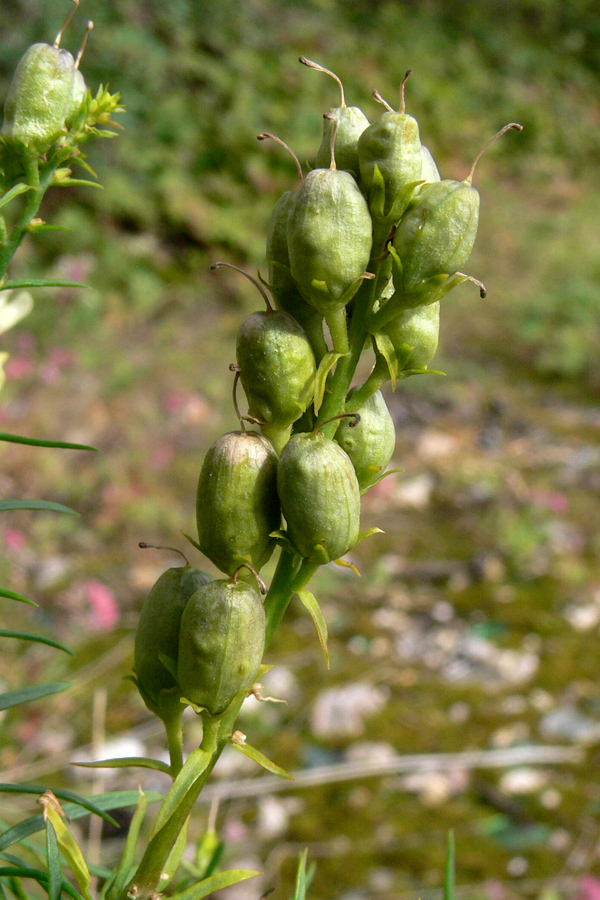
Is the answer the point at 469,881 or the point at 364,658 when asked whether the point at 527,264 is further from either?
the point at 469,881

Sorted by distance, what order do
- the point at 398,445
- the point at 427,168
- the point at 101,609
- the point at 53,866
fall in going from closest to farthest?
1. the point at 53,866
2. the point at 427,168
3. the point at 101,609
4. the point at 398,445

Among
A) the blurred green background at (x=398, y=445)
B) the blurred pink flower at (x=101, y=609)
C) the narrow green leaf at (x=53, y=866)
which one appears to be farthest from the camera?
the blurred pink flower at (x=101, y=609)

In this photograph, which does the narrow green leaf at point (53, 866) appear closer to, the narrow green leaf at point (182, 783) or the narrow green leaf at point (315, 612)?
the narrow green leaf at point (182, 783)

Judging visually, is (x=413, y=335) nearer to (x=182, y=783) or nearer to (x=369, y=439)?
(x=369, y=439)

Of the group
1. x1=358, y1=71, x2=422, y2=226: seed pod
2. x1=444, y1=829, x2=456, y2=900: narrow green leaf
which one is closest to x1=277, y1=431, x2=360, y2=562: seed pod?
x1=358, y1=71, x2=422, y2=226: seed pod

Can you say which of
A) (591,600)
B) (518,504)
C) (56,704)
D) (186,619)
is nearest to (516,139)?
(518,504)

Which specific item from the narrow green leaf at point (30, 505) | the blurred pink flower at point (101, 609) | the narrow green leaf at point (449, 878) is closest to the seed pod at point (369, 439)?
the narrow green leaf at point (30, 505)

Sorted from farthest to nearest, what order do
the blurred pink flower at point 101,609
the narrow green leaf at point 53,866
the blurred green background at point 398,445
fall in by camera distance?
the blurred pink flower at point 101,609 → the blurred green background at point 398,445 → the narrow green leaf at point 53,866

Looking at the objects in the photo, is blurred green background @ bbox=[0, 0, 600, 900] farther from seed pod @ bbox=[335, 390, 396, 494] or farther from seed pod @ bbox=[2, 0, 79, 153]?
seed pod @ bbox=[2, 0, 79, 153]

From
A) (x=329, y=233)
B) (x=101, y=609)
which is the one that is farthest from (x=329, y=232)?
(x=101, y=609)
